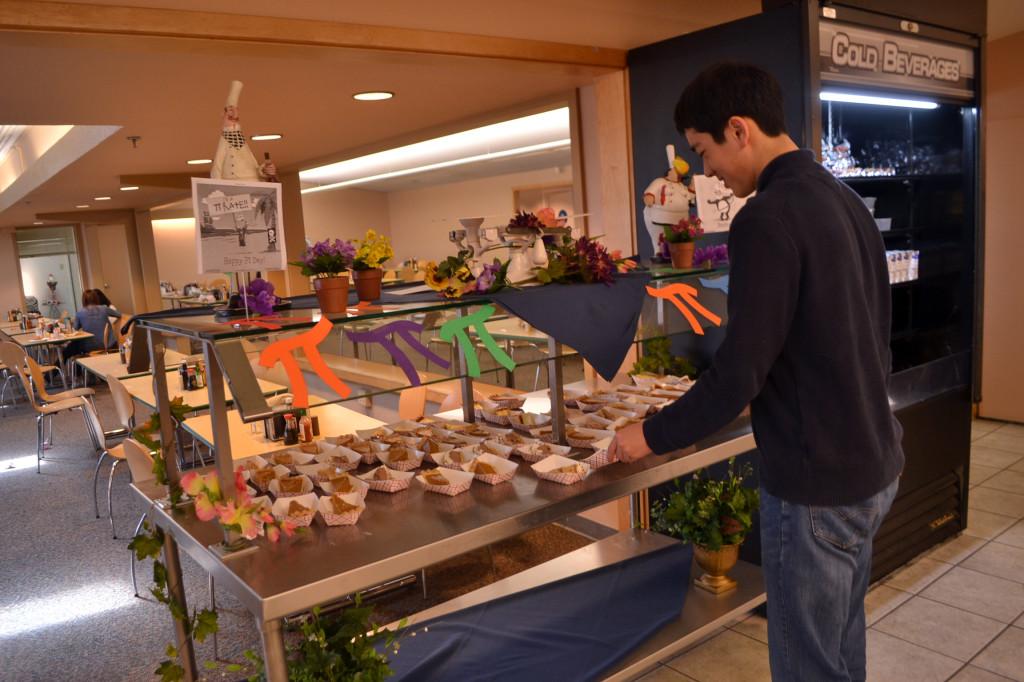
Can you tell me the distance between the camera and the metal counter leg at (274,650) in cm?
147

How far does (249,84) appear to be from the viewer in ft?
11.6

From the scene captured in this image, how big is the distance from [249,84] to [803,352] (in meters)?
3.05

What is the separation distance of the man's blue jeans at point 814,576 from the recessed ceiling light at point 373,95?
3095mm

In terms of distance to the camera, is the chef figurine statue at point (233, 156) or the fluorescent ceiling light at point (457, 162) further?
the fluorescent ceiling light at point (457, 162)

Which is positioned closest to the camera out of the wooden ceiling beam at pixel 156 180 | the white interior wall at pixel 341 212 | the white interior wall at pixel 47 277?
the wooden ceiling beam at pixel 156 180

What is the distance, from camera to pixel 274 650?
58.3 inches

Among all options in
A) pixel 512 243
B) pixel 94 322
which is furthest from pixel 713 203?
pixel 94 322

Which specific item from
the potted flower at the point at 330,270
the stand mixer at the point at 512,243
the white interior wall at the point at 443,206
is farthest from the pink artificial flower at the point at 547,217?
the white interior wall at the point at 443,206

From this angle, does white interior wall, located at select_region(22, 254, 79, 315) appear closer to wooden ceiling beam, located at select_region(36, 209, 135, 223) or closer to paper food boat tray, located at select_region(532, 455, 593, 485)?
wooden ceiling beam, located at select_region(36, 209, 135, 223)

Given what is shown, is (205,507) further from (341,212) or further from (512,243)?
(341,212)

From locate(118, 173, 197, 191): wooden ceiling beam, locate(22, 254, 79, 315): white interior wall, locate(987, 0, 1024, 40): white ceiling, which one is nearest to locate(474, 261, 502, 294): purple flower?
locate(987, 0, 1024, 40): white ceiling

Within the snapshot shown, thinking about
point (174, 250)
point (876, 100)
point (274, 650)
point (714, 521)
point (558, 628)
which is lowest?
point (558, 628)

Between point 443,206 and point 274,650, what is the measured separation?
42.4 feet

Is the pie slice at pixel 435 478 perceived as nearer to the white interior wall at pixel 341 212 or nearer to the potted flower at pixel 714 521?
the potted flower at pixel 714 521
